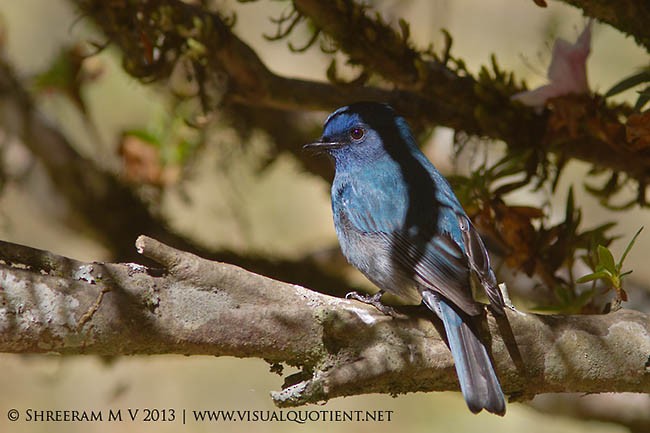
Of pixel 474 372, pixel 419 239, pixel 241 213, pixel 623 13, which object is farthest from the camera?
pixel 241 213

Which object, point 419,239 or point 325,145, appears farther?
point 325,145

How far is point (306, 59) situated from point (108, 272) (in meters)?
6.14

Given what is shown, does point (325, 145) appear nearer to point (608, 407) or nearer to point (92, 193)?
point (92, 193)

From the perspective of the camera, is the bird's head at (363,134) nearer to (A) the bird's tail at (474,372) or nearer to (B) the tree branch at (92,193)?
(B) the tree branch at (92,193)

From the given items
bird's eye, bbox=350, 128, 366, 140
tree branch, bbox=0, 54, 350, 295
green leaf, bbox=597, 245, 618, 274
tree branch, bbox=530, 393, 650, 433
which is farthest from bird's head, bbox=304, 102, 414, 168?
tree branch, bbox=530, 393, 650, 433

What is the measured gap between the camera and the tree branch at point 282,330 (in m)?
2.10

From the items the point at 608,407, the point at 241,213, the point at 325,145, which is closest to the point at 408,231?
the point at 325,145

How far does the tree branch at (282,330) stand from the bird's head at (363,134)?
1.10m

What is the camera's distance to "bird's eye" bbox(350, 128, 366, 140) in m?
3.88

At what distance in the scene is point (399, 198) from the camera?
3504 millimetres

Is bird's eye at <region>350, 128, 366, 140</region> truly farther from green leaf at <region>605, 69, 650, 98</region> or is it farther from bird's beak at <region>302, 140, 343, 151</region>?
green leaf at <region>605, 69, 650, 98</region>

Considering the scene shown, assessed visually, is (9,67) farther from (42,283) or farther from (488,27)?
(488,27)

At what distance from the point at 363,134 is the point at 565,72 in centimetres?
98

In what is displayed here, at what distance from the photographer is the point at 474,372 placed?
2.55 m
